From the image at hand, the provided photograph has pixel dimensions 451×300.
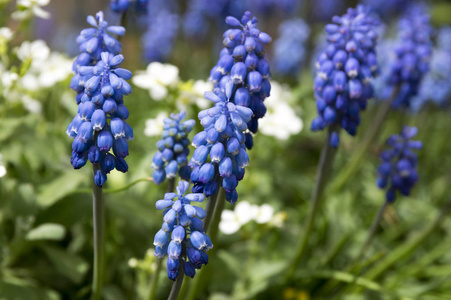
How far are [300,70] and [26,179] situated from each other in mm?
6086

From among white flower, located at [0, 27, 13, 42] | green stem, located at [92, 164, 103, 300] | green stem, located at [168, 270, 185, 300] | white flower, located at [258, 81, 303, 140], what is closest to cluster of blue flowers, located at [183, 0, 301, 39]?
white flower, located at [258, 81, 303, 140]

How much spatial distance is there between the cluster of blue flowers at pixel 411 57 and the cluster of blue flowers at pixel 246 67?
2798mm

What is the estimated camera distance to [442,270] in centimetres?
447

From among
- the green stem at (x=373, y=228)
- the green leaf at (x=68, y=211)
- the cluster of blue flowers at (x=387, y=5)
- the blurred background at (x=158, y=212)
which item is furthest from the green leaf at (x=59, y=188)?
the cluster of blue flowers at (x=387, y=5)

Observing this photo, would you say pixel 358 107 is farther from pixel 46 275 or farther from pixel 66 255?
pixel 46 275

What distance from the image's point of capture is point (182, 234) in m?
2.15

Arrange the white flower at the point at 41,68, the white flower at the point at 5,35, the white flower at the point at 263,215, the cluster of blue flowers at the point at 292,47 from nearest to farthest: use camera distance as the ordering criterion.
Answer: the white flower at the point at 5,35, the white flower at the point at 263,215, the white flower at the point at 41,68, the cluster of blue flowers at the point at 292,47

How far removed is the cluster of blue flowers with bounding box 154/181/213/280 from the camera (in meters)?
2.16

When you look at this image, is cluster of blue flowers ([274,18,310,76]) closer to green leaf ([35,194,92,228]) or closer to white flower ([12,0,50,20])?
white flower ([12,0,50,20])

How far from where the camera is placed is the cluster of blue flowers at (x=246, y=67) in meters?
2.47

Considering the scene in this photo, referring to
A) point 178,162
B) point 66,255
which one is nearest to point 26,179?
point 66,255

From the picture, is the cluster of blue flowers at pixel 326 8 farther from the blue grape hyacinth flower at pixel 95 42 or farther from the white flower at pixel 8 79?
the blue grape hyacinth flower at pixel 95 42

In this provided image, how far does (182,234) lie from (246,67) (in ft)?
3.09

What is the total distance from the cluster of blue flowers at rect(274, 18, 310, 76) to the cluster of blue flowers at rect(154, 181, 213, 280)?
263 inches
